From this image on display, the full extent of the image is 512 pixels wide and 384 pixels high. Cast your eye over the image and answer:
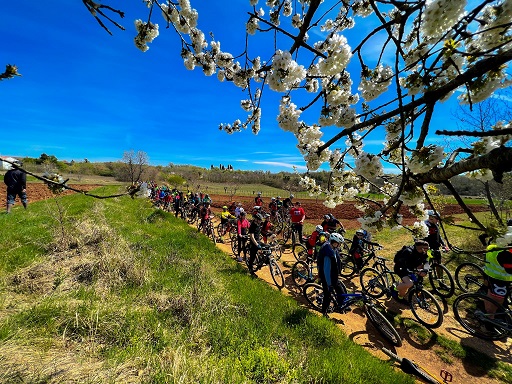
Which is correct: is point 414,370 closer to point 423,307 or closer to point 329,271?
point 423,307

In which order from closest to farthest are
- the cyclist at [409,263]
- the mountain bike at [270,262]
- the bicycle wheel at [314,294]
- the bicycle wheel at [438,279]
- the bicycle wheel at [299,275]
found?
the cyclist at [409,263] → the bicycle wheel at [314,294] → the bicycle wheel at [438,279] → the mountain bike at [270,262] → the bicycle wheel at [299,275]

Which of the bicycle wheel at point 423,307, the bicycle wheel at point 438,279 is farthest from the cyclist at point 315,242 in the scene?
the bicycle wheel at point 438,279

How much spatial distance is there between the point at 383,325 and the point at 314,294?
1.71 m

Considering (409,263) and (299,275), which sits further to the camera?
(299,275)

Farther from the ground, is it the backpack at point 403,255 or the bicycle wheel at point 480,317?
the backpack at point 403,255

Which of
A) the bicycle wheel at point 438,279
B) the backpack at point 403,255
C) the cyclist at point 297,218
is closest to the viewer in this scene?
the backpack at point 403,255

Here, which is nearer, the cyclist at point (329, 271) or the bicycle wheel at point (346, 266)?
the cyclist at point (329, 271)

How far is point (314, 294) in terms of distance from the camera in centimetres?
651

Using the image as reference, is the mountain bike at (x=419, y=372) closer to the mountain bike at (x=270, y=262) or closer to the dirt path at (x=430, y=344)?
the dirt path at (x=430, y=344)

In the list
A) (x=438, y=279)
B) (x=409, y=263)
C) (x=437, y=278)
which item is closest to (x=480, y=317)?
(x=409, y=263)

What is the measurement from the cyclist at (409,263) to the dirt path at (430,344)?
2.35 ft

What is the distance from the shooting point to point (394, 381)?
3.81m

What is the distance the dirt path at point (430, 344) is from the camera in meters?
4.51

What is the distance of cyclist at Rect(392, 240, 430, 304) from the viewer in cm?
579
